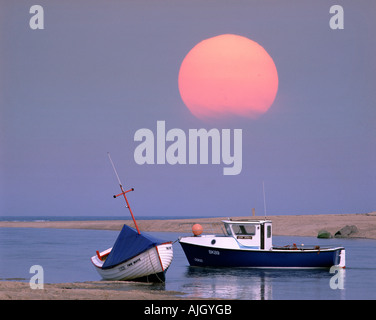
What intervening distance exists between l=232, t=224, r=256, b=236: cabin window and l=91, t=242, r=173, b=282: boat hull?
10082 millimetres

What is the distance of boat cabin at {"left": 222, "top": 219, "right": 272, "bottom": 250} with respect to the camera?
42.9 meters

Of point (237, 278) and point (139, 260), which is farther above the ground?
point (139, 260)

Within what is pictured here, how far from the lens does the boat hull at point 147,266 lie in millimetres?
33625

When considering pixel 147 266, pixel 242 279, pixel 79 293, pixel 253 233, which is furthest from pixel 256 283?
pixel 79 293

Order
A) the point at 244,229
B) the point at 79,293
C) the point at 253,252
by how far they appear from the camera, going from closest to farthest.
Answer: the point at 79,293
the point at 253,252
the point at 244,229

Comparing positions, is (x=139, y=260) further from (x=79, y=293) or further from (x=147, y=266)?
(x=79, y=293)

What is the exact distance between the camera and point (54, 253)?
5959 centimetres

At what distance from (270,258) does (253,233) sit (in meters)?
2.28

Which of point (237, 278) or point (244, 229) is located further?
point (244, 229)

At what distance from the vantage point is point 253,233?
4312 centimetres

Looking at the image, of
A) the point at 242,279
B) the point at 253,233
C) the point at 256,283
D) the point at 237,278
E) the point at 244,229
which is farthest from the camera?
the point at 244,229

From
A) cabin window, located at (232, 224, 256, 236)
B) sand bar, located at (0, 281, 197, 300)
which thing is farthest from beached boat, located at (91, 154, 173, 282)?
cabin window, located at (232, 224, 256, 236)
